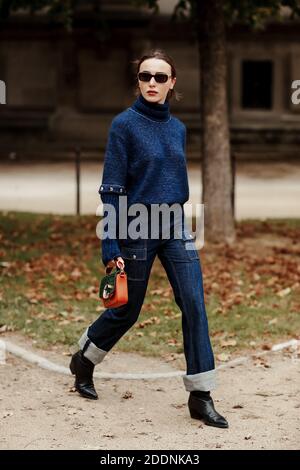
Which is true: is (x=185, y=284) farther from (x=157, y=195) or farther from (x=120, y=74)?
(x=120, y=74)

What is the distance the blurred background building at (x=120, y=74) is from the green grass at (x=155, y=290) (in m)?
11.8

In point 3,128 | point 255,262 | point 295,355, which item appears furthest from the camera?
point 3,128

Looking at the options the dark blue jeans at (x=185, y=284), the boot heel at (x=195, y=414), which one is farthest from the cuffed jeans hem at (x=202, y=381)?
the boot heel at (x=195, y=414)

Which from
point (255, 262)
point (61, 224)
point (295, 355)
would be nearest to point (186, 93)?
point (61, 224)

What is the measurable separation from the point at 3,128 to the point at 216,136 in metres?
14.2

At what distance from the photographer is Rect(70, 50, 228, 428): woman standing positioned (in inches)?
241

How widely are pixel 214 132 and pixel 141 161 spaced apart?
6.53 metres

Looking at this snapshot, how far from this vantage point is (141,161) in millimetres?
6121

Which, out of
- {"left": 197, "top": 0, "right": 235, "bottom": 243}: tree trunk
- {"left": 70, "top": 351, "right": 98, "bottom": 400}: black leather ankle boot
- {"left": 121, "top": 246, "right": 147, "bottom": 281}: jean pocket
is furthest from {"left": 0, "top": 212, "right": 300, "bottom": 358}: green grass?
{"left": 121, "top": 246, "right": 147, "bottom": 281}: jean pocket

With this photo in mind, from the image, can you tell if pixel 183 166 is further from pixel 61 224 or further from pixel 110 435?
pixel 61 224

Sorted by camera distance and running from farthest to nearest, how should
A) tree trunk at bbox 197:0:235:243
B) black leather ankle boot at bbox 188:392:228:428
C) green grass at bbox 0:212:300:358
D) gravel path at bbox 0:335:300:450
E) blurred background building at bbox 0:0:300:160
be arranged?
blurred background building at bbox 0:0:300:160 < tree trunk at bbox 197:0:235:243 < green grass at bbox 0:212:300:358 < black leather ankle boot at bbox 188:392:228:428 < gravel path at bbox 0:335:300:450

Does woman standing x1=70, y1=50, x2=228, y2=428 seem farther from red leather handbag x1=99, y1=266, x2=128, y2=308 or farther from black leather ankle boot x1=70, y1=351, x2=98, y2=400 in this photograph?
black leather ankle boot x1=70, y1=351, x2=98, y2=400

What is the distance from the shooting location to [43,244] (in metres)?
12.9
